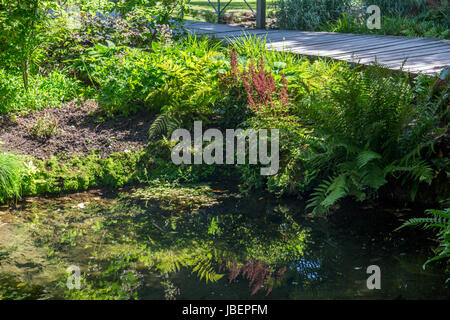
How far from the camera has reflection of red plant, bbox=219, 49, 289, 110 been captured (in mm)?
5258

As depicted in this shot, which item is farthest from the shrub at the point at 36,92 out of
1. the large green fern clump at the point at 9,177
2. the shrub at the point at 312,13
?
the shrub at the point at 312,13

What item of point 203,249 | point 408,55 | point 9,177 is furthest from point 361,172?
point 9,177

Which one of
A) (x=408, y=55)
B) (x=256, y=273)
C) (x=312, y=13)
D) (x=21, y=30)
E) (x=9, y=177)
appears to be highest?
(x=312, y=13)

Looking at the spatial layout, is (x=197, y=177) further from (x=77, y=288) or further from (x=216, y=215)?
(x=77, y=288)

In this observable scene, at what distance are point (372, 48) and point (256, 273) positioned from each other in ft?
17.3

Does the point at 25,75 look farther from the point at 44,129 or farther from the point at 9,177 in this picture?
the point at 9,177

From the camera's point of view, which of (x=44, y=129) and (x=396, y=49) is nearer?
(x=44, y=129)

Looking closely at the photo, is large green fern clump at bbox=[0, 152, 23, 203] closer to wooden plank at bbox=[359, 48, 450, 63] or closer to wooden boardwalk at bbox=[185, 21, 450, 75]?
wooden boardwalk at bbox=[185, 21, 450, 75]

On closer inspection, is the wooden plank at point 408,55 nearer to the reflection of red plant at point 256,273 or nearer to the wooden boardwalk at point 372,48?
the wooden boardwalk at point 372,48

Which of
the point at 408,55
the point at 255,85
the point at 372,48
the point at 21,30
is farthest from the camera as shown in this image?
the point at 372,48

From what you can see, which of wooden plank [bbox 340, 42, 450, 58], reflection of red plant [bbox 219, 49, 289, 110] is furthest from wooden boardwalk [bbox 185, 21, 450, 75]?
reflection of red plant [bbox 219, 49, 289, 110]

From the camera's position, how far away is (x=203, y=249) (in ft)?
13.2

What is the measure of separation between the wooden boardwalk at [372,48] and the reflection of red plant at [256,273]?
2985mm
